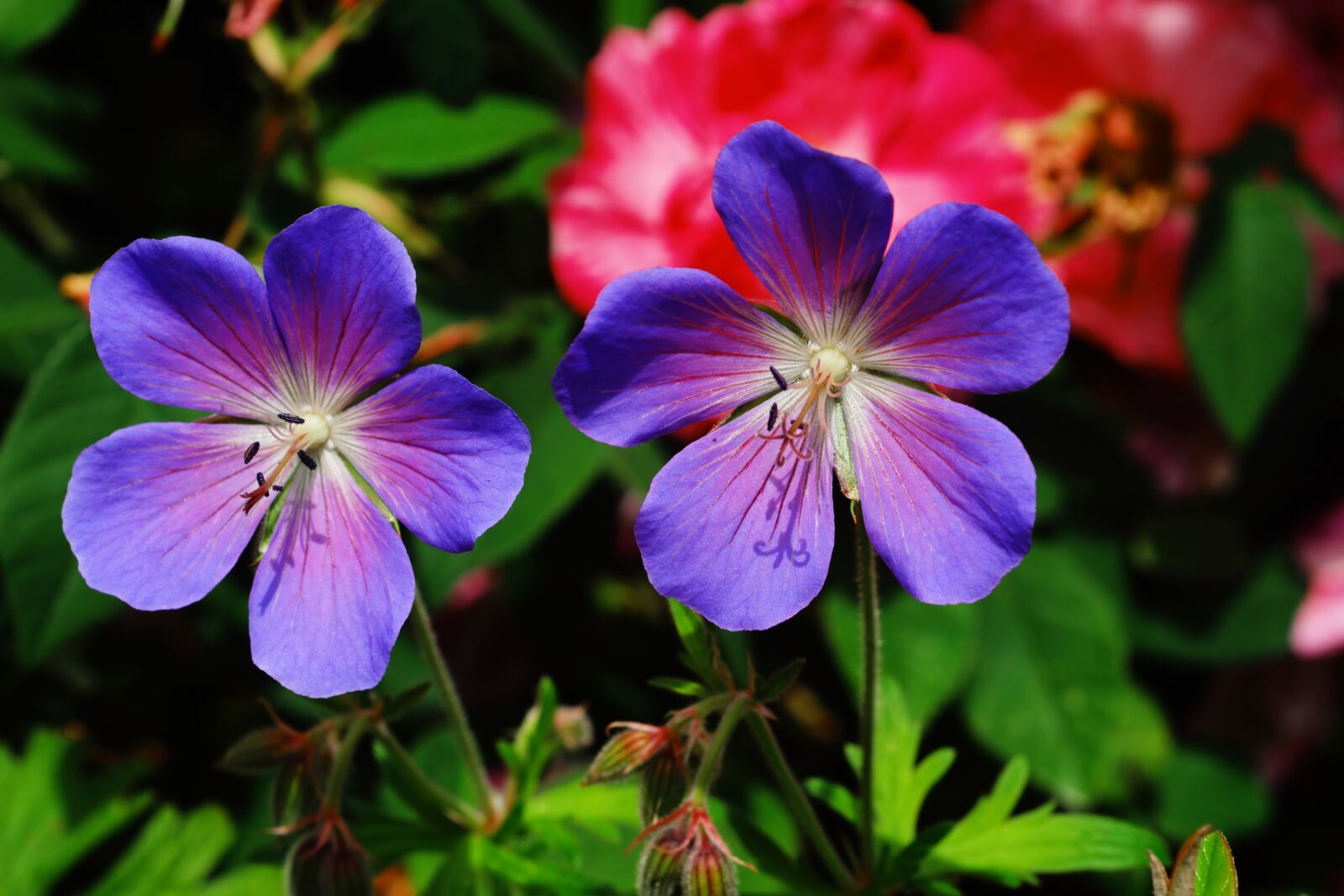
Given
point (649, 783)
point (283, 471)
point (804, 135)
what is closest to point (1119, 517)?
point (804, 135)

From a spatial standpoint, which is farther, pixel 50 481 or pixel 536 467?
pixel 536 467

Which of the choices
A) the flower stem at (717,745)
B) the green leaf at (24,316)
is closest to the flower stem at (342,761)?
the flower stem at (717,745)

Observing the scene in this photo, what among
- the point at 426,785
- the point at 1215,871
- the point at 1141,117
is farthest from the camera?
the point at 1141,117

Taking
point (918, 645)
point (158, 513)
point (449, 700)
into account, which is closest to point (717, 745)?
point (449, 700)

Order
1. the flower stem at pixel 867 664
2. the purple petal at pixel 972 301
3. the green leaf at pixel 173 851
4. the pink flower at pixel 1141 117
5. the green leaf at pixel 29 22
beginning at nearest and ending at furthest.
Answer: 1. the purple petal at pixel 972 301
2. the flower stem at pixel 867 664
3. the green leaf at pixel 29 22
4. the green leaf at pixel 173 851
5. the pink flower at pixel 1141 117

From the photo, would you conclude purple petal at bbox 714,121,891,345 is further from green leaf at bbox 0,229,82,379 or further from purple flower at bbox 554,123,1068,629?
green leaf at bbox 0,229,82,379

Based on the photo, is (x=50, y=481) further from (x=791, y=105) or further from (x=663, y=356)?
(x=791, y=105)

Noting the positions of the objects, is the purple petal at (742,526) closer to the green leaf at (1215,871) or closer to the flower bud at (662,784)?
the flower bud at (662,784)
